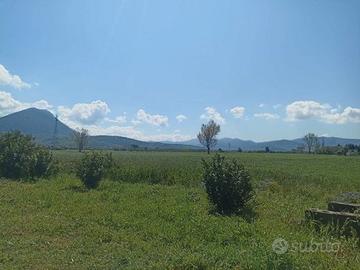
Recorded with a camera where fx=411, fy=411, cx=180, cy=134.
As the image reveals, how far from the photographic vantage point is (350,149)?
4700 inches

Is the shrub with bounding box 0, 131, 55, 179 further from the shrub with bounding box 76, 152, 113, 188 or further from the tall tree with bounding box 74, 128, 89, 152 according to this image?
the tall tree with bounding box 74, 128, 89, 152

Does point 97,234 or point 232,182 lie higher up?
point 232,182

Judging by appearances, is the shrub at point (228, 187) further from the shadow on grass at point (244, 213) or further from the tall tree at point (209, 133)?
the tall tree at point (209, 133)

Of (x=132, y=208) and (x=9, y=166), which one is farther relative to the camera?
(x=9, y=166)

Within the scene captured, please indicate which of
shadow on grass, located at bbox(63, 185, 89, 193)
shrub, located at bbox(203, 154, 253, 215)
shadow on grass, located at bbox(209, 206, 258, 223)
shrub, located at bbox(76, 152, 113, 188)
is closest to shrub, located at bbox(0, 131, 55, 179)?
shrub, located at bbox(76, 152, 113, 188)

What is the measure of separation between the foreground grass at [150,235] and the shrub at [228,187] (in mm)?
572

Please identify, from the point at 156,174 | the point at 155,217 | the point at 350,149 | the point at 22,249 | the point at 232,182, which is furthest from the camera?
the point at 350,149

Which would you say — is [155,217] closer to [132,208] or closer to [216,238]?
[132,208]

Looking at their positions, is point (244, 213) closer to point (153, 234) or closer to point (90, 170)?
point (153, 234)

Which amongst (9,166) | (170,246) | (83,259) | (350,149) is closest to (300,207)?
(170,246)

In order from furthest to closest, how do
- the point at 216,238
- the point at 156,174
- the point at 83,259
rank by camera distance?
the point at 156,174, the point at 216,238, the point at 83,259

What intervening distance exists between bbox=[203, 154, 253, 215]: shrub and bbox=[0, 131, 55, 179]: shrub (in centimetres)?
1499

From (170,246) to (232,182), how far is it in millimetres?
4621

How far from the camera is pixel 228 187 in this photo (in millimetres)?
12781
